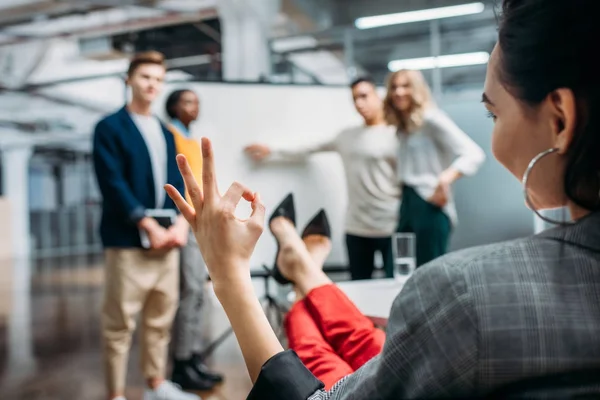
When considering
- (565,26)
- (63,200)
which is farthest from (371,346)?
(63,200)

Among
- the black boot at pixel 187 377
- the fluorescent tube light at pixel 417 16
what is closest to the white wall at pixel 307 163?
the black boot at pixel 187 377

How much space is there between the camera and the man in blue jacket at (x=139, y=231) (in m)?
1.66

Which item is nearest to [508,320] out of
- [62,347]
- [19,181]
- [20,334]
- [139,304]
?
[139,304]

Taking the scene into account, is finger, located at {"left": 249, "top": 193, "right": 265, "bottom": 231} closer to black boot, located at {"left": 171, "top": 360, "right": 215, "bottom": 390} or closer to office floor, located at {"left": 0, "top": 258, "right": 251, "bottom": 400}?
office floor, located at {"left": 0, "top": 258, "right": 251, "bottom": 400}

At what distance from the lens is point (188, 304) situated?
191cm

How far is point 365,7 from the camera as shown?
5.62m

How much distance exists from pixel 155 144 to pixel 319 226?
72 cm

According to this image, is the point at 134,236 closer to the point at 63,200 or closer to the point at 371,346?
the point at 371,346

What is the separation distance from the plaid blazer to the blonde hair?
983 millimetres

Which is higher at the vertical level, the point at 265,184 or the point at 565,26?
the point at 565,26

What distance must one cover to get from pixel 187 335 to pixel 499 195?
128cm

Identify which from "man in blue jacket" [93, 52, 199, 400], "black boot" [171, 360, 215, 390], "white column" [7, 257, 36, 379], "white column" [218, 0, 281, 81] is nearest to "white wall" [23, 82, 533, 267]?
"man in blue jacket" [93, 52, 199, 400]

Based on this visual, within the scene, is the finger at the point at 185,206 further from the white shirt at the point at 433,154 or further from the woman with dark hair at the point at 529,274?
the white shirt at the point at 433,154

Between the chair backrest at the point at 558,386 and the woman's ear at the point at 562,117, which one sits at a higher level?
the woman's ear at the point at 562,117
